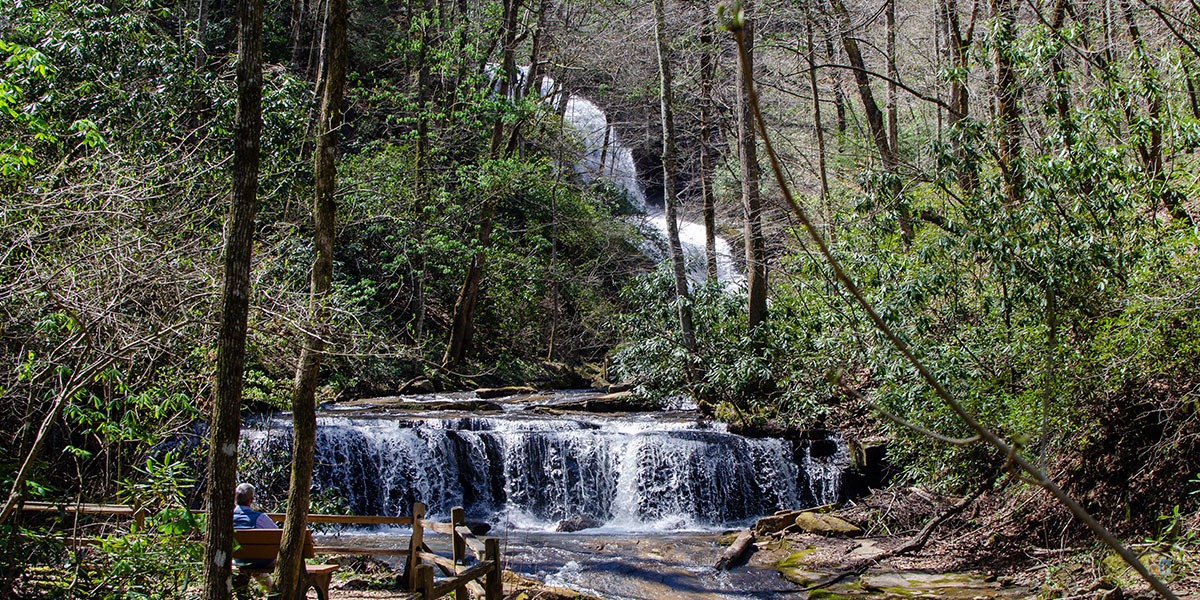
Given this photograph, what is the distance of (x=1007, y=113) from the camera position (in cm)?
1061

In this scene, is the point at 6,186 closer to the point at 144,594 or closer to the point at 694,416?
the point at 144,594

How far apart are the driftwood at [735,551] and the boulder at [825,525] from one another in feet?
2.54

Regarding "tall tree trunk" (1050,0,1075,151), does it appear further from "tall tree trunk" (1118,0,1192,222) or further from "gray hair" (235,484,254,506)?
"gray hair" (235,484,254,506)

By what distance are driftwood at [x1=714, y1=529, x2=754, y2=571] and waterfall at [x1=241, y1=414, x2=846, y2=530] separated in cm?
195

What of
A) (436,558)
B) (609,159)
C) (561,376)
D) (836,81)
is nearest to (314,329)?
(436,558)

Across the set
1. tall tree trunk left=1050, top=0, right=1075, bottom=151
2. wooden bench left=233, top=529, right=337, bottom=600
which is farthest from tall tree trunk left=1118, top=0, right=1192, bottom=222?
wooden bench left=233, top=529, right=337, bottom=600

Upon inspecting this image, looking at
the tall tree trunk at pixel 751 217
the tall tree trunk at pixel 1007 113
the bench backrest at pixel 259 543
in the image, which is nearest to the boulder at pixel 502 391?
the tall tree trunk at pixel 751 217

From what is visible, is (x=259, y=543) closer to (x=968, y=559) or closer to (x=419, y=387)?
(x=968, y=559)

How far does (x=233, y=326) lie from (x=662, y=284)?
40.9ft

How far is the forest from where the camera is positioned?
608 centimetres

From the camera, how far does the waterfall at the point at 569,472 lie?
1354cm

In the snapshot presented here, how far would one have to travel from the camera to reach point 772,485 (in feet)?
45.7

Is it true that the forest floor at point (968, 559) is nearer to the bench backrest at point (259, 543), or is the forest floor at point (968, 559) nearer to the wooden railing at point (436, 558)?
the wooden railing at point (436, 558)

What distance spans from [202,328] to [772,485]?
9.32 meters
